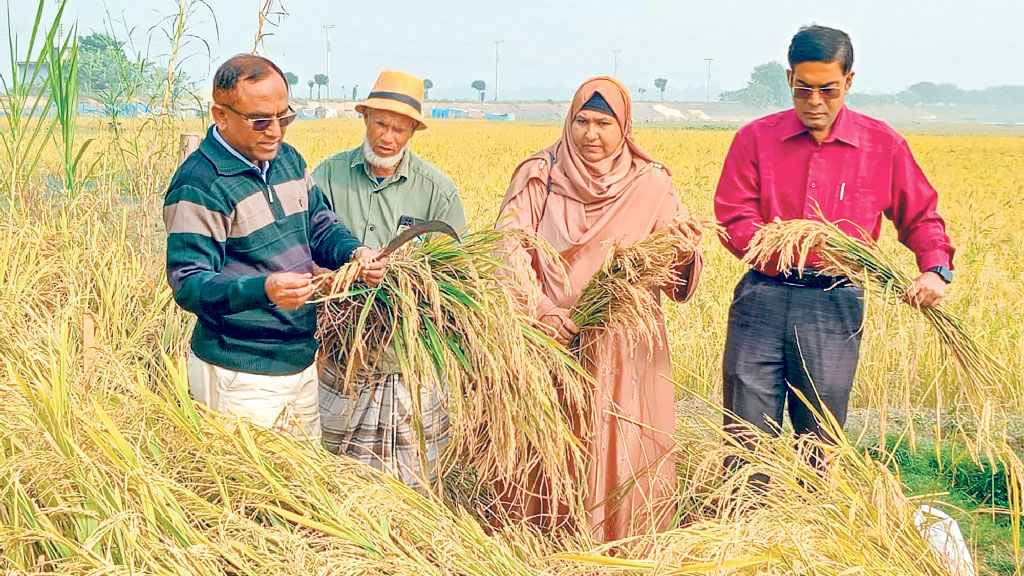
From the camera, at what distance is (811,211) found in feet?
8.90

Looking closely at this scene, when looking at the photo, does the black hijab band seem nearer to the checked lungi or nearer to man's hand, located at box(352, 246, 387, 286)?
man's hand, located at box(352, 246, 387, 286)

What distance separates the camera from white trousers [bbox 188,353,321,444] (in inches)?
88.8

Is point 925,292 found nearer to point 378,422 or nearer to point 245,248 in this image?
point 378,422

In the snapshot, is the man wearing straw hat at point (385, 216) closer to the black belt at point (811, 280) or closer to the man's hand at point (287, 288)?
the man's hand at point (287, 288)

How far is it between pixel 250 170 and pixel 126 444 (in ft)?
2.34

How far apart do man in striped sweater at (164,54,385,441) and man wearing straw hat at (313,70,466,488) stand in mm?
210

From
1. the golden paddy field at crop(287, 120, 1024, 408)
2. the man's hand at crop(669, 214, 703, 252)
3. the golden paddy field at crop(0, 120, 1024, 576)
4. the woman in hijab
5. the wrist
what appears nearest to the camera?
the golden paddy field at crop(0, 120, 1024, 576)

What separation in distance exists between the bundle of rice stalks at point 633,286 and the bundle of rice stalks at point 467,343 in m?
0.20

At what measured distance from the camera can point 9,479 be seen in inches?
70.6

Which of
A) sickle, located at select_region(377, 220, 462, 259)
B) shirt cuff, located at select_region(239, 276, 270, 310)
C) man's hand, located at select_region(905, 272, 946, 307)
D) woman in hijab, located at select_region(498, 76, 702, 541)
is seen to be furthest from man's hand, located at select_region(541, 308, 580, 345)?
man's hand, located at select_region(905, 272, 946, 307)

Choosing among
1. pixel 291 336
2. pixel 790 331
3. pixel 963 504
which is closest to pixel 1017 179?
pixel 963 504

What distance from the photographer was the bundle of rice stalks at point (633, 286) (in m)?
2.42

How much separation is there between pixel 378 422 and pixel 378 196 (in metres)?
0.68

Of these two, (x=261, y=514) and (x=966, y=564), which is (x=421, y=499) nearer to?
(x=261, y=514)
